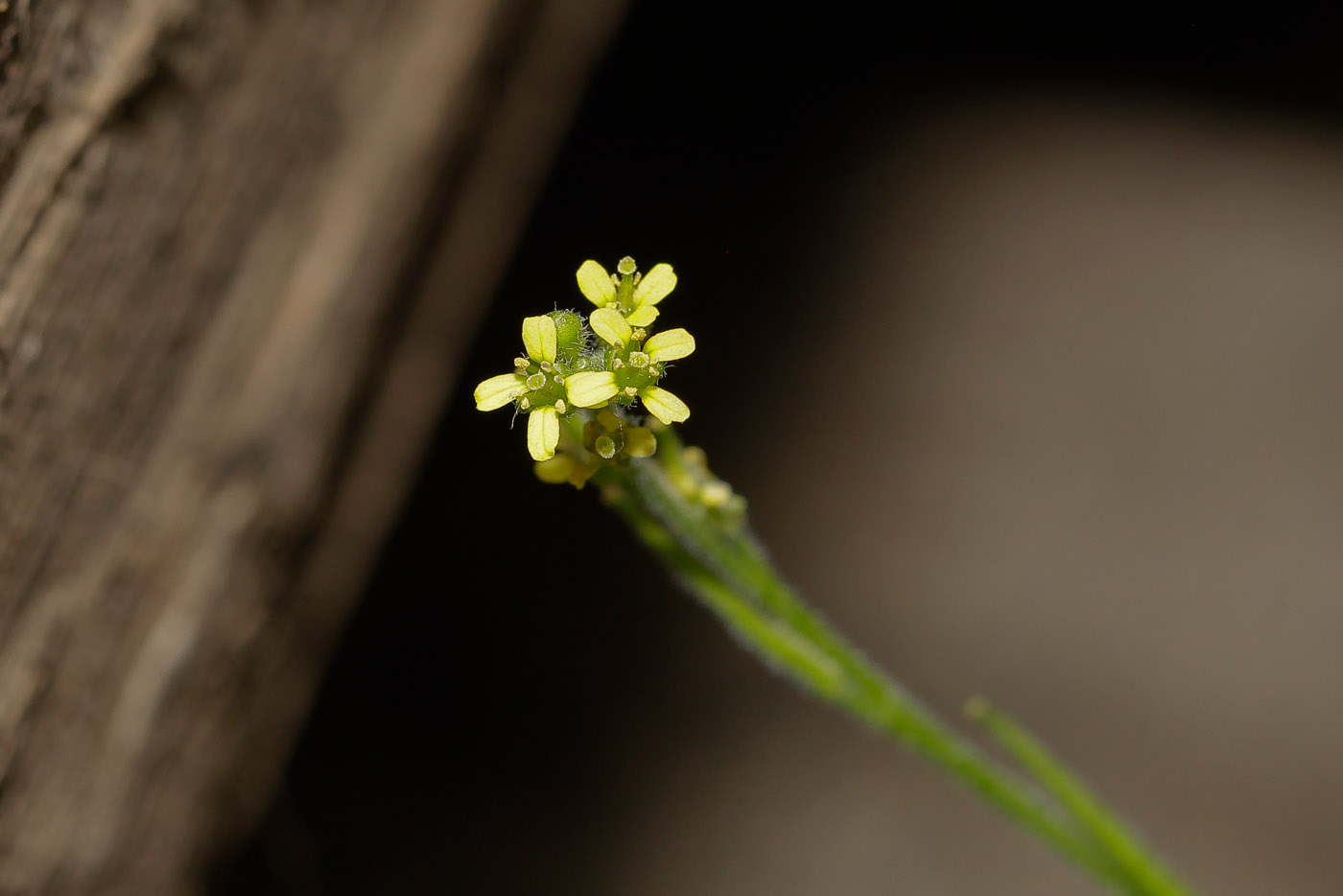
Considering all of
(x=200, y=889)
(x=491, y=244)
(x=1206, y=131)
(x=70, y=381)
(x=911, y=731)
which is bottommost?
(x=200, y=889)

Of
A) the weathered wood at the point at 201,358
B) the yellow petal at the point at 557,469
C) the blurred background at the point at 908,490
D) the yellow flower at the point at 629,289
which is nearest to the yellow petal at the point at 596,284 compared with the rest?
the yellow flower at the point at 629,289

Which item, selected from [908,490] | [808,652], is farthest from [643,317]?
[908,490]

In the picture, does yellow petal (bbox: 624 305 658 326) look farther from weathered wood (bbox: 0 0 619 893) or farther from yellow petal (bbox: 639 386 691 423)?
weathered wood (bbox: 0 0 619 893)

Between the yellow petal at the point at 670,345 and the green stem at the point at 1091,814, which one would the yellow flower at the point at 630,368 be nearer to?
the yellow petal at the point at 670,345

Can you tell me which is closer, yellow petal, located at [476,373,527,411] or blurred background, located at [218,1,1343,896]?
yellow petal, located at [476,373,527,411]

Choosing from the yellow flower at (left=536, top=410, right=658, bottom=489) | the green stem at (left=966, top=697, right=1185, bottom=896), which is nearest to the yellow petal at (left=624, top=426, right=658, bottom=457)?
the yellow flower at (left=536, top=410, right=658, bottom=489)

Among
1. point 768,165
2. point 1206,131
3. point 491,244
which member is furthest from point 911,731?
point 1206,131

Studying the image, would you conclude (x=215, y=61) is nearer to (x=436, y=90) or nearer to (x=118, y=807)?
(x=436, y=90)
